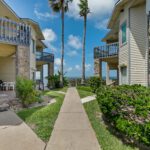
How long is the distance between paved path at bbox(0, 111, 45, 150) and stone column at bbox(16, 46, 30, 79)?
5.19 metres

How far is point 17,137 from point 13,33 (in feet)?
26.5

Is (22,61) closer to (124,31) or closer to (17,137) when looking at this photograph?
(17,137)

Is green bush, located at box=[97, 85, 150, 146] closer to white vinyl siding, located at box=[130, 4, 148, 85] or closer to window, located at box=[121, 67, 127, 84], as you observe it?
white vinyl siding, located at box=[130, 4, 148, 85]

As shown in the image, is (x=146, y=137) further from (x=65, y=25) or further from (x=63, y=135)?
(x=65, y=25)

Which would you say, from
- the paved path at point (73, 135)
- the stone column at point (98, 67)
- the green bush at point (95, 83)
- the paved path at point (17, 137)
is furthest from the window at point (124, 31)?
the paved path at point (17, 137)

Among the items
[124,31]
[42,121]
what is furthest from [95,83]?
[42,121]

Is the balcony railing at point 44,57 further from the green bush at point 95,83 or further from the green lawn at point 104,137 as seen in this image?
the green lawn at point 104,137

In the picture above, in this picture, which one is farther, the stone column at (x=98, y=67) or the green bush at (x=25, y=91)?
the stone column at (x=98, y=67)

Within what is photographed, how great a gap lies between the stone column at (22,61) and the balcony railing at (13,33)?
17.4 inches

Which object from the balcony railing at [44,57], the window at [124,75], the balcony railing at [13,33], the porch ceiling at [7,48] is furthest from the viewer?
the balcony railing at [44,57]

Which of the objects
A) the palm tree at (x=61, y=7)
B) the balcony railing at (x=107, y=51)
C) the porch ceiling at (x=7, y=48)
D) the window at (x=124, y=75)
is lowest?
the window at (x=124, y=75)

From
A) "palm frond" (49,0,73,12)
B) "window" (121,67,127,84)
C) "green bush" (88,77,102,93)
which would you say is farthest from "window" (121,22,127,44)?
"palm frond" (49,0,73,12)

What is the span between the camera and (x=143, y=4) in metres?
12.3

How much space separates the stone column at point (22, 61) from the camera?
11.7 m
